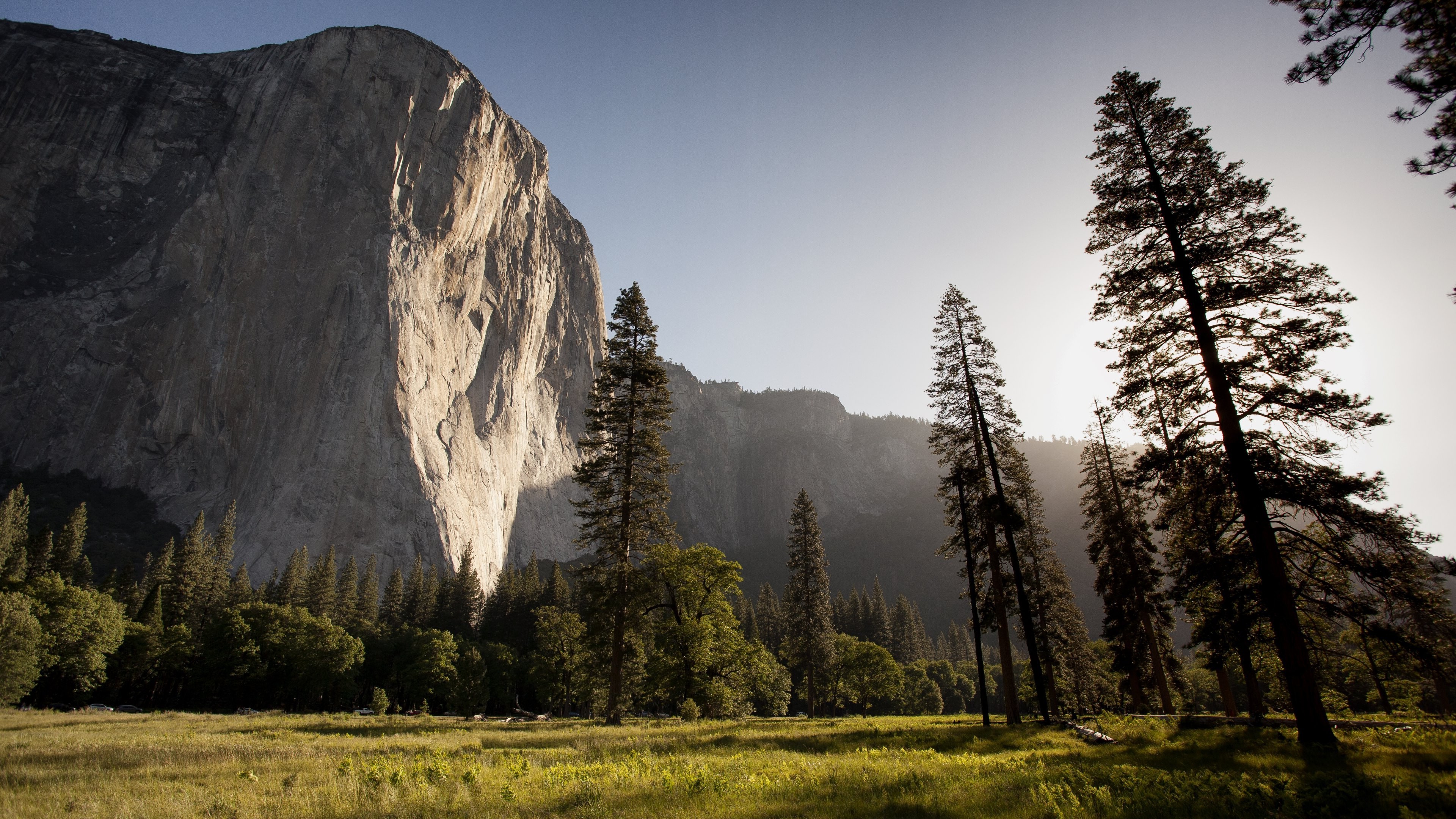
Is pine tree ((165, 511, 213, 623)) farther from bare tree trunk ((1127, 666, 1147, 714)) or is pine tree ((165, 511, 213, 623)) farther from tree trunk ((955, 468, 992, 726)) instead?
bare tree trunk ((1127, 666, 1147, 714))

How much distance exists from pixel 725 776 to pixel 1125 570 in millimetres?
24765

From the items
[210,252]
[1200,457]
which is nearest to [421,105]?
[210,252]

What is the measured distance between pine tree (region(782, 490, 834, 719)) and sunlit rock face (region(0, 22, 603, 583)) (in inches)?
2552

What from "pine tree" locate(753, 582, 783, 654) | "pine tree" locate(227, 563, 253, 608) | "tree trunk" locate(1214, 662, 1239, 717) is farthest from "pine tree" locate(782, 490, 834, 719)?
"pine tree" locate(227, 563, 253, 608)

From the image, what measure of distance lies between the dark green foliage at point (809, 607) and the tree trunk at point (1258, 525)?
30472mm

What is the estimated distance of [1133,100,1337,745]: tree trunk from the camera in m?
10.9

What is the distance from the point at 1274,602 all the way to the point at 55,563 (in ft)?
288

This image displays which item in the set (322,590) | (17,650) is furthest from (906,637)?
(17,650)

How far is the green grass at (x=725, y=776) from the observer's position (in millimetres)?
6508

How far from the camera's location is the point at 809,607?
43.3m

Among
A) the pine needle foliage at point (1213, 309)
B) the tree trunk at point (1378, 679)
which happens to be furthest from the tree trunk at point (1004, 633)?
the tree trunk at point (1378, 679)

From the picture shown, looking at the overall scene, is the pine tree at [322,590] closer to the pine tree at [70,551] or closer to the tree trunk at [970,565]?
the pine tree at [70,551]

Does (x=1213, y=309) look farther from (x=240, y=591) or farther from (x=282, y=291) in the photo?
(x=282, y=291)

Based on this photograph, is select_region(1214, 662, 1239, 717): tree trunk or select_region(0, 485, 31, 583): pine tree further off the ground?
select_region(0, 485, 31, 583): pine tree
